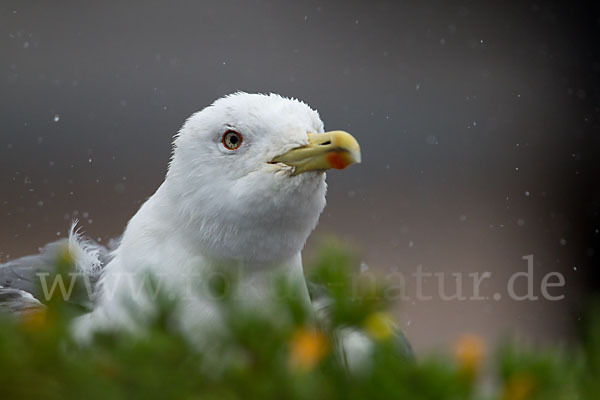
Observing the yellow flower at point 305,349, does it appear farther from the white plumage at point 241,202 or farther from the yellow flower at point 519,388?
the white plumage at point 241,202

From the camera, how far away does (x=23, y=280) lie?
149cm

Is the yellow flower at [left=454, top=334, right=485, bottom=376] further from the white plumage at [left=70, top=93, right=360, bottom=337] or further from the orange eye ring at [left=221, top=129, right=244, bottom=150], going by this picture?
the orange eye ring at [left=221, top=129, right=244, bottom=150]

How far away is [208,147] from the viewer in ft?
4.27

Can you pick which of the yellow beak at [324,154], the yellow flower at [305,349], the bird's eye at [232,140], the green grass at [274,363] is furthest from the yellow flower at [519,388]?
the bird's eye at [232,140]

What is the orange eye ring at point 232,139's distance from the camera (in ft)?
4.22

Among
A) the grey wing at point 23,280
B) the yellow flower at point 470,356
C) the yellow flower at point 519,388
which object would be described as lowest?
the grey wing at point 23,280

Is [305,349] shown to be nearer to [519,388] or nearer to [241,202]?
[519,388]

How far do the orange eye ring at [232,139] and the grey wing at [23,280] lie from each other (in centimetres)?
31

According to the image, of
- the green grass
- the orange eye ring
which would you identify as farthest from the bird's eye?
the green grass

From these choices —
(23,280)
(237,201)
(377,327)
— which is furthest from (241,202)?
(377,327)

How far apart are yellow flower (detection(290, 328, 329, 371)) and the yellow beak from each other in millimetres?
709

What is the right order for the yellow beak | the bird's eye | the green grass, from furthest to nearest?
1. the bird's eye
2. the yellow beak
3. the green grass

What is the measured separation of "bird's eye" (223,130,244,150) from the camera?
4.22 feet

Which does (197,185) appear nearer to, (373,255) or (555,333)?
(373,255)
